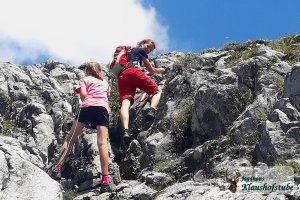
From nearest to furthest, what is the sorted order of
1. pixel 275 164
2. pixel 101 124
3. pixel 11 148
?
pixel 275 164 → pixel 11 148 → pixel 101 124

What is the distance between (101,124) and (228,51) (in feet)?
22.7

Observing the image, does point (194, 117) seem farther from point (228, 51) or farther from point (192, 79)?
point (228, 51)

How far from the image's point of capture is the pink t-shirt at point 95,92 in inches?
489

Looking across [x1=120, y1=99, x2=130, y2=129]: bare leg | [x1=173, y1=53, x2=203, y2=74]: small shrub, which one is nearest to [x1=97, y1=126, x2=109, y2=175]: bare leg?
[x1=120, y1=99, x2=130, y2=129]: bare leg

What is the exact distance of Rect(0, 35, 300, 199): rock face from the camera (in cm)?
1043

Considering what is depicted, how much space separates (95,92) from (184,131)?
306 centimetres

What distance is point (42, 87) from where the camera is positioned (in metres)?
20.9

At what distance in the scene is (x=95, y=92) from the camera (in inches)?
498

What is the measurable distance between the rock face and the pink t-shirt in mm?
1924

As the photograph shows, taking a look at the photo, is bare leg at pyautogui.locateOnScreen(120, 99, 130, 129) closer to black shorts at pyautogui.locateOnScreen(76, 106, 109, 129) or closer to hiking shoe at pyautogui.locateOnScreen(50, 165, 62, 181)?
black shorts at pyautogui.locateOnScreen(76, 106, 109, 129)

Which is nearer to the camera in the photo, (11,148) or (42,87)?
(11,148)

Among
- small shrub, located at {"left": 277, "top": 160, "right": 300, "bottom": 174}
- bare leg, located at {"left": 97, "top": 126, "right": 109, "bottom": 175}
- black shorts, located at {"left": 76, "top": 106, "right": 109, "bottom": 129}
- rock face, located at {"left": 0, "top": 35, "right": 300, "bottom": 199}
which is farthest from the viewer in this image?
black shorts, located at {"left": 76, "top": 106, "right": 109, "bottom": 129}

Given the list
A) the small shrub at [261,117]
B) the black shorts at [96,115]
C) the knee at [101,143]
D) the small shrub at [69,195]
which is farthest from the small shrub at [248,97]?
the small shrub at [69,195]

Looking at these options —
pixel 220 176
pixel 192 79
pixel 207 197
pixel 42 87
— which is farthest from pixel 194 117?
pixel 42 87
